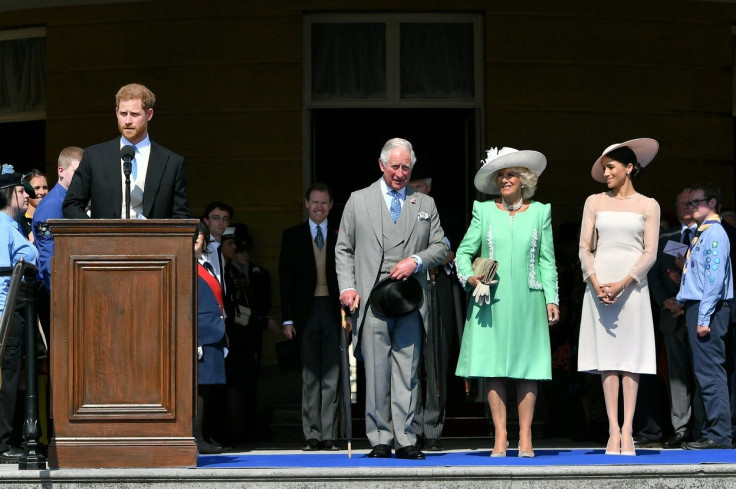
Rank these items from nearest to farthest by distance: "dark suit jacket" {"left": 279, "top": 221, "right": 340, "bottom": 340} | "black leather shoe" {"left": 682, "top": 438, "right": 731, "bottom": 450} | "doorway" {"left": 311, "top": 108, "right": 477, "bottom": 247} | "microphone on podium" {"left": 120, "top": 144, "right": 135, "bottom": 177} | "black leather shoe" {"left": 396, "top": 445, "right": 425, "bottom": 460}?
1. "microphone on podium" {"left": 120, "top": 144, "right": 135, "bottom": 177}
2. "black leather shoe" {"left": 396, "top": 445, "right": 425, "bottom": 460}
3. "black leather shoe" {"left": 682, "top": 438, "right": 731, "bottom": 450}
4. "dark suit jacket" {"left": 279, "top": 221, "right": 340, "bottom": 340}
5. "doorway" {"left": 311, "top": 108, "right": 477, "bottom": 247}

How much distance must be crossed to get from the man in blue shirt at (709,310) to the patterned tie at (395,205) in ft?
7.13

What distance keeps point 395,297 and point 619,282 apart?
1.31 m

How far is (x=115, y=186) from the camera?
8078 mm

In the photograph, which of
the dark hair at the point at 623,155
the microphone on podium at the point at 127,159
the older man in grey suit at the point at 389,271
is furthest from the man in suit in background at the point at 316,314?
the microphone on podium at the point at 127,159

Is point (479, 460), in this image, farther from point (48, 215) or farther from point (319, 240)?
point (48, 215)

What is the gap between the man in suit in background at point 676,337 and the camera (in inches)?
406

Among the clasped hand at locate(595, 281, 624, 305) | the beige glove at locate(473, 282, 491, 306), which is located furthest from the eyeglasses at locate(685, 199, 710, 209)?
the beige glove at locate(473, 282, 491, 306)

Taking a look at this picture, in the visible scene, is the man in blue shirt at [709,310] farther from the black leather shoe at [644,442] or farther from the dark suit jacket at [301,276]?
the dark suit jacket at [301,276]

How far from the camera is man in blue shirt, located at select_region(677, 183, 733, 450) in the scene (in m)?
9.74

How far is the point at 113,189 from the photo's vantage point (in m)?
8.08

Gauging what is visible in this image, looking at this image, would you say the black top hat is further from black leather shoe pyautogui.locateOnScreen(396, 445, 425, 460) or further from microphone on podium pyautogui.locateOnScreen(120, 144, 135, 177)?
microphone on podium pyautogui.locateOnScreen(120, 144, 135, 177)

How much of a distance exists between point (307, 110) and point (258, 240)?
1.14m

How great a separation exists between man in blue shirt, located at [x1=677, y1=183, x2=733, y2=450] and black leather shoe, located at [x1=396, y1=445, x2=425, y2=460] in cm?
207

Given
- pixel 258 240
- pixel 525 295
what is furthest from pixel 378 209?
pixel 258 240
